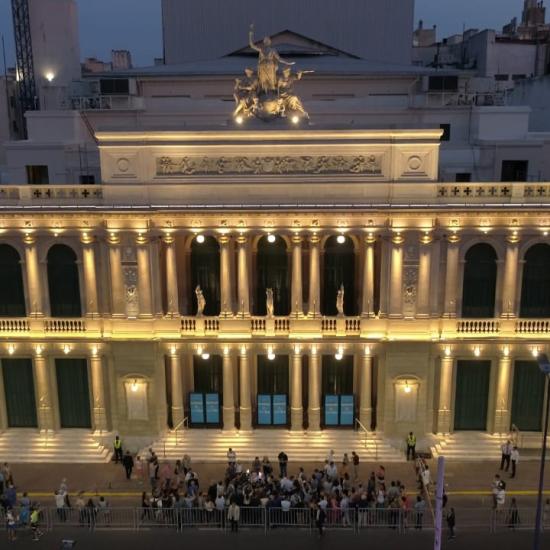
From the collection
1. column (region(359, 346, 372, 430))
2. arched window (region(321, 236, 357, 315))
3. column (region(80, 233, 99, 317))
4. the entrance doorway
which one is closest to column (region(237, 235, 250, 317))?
arched window (region(321, 236, 357, 315))

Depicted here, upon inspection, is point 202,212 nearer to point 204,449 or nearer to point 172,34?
point 204,449

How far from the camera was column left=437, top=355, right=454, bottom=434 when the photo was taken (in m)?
35.7

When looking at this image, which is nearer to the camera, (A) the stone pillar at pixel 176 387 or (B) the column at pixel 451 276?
(B) the column at pixel 451 276

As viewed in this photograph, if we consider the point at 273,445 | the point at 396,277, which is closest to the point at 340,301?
the point at 396,277

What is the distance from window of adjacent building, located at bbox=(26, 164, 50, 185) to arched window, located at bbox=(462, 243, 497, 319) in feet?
85.2

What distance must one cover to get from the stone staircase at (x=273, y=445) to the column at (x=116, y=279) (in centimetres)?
749

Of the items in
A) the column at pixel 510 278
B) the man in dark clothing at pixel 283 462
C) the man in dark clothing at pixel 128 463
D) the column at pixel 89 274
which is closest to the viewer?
the man in dark clothing at pixel 283 462

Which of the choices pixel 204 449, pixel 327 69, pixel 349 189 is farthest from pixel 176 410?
pixel 327 69

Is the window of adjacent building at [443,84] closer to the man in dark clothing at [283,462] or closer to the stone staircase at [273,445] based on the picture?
the stone staircase at [273,445]

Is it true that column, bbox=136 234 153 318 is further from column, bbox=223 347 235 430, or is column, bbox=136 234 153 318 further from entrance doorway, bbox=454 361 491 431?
entrance doorway, bbox=454 361 491 431

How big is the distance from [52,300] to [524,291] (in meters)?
25.2

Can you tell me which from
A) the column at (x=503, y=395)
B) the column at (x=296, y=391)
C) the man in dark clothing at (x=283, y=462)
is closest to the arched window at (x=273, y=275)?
the column at (x=296, y=391)

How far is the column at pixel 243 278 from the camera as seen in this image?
3444 centimetres

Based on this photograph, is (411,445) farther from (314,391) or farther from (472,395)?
(314,391)
